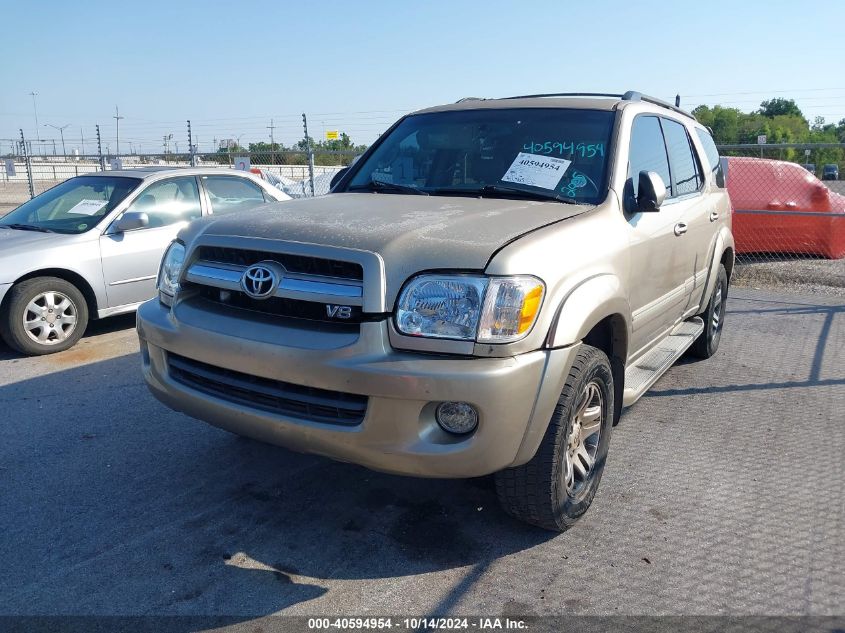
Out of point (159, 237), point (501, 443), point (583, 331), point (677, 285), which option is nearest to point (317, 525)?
point (501, 443)

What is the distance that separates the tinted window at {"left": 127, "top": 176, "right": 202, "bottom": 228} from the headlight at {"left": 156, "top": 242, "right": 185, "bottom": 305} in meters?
3.60

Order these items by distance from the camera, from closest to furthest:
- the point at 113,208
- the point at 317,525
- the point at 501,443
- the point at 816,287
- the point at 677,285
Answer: the point at 501,443
the point at 317,525
the point at 677,285
the point at 113,208
the point at 816,287

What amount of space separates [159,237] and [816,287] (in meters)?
8.18

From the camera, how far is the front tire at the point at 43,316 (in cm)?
598

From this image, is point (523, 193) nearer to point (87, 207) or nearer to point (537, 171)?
point (537, 171)

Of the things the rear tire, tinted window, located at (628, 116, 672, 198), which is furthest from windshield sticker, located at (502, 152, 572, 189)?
the rear tire

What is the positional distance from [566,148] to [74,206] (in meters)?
5.05

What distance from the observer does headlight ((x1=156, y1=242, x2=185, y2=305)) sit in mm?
3460

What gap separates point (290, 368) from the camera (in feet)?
9.10

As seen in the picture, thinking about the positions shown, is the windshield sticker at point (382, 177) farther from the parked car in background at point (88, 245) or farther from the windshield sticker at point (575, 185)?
the parked car in background at point (88, 245)

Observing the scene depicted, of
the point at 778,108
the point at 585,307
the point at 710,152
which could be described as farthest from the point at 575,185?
the point at 778,108

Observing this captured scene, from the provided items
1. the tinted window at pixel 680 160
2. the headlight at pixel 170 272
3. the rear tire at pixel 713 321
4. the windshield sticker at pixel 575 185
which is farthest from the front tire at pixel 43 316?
the rear tire at pixel 713 321

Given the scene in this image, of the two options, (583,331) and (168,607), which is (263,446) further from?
(583,331)

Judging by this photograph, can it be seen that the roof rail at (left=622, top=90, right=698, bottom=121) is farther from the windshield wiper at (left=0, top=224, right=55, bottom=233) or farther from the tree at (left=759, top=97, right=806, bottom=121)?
the tree at (left=759, top=97, right=806, bottom=121)
